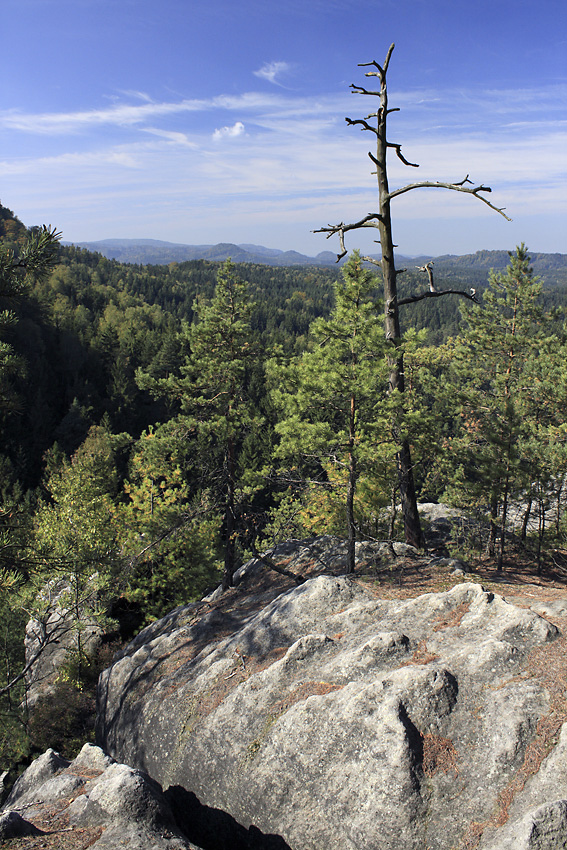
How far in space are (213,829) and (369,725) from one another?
9.70 ft

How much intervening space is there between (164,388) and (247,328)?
3.04 meters

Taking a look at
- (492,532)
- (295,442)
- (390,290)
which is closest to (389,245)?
(390,290)

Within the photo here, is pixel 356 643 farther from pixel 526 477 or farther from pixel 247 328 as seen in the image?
pixel 247 328

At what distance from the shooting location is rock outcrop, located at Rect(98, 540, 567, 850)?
5543 mm

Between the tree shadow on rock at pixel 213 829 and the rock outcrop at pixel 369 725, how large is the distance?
0.07 meters

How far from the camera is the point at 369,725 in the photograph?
6.45 m

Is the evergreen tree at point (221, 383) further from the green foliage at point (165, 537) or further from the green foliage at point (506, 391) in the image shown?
the green foliage at point (506, 391)

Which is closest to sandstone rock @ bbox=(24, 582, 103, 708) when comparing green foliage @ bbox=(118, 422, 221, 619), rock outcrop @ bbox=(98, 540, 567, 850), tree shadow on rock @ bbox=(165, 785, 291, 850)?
green foliage @ bbox=(118, 422, 221, 619)

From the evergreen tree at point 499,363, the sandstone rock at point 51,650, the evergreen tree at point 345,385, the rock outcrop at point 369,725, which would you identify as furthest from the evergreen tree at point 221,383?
the evergreen tree at point 499,363

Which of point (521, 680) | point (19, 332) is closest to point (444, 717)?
point (521, 680)

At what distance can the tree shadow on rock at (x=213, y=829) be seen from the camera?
653cm

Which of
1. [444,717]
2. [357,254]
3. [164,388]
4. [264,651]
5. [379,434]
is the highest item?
[357,254]

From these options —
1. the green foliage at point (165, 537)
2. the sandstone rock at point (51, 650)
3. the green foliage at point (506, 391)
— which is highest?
the green foliage at point (506, 391)

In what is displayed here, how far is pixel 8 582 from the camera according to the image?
7.01m
